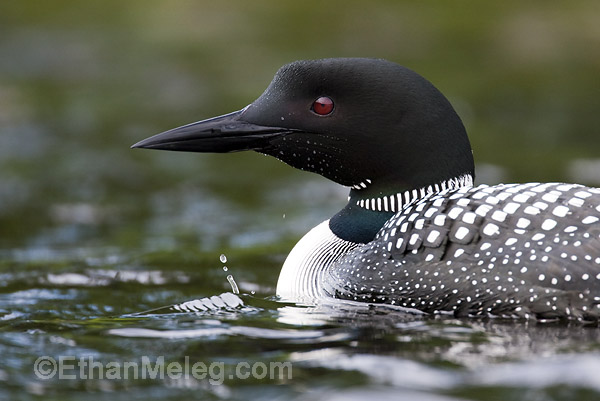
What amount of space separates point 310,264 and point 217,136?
2.30 ft

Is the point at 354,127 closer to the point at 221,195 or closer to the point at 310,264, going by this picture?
the point at 310,264

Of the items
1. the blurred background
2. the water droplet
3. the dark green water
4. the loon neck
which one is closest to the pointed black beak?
the loon neck

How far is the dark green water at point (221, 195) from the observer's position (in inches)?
131

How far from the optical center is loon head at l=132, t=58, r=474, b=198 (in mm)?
4367

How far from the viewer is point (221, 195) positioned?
28.1ft

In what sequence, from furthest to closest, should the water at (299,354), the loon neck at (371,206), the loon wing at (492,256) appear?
the loon neck at (371,206)
the loon wing at (492,256)
the water at (299,354)

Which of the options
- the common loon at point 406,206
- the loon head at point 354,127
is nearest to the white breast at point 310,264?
the common loon at point 406,206

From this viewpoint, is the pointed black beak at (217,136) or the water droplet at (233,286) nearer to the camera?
the pointed black beak at (217,136)

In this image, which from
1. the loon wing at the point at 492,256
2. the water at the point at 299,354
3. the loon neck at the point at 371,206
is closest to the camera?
the water at the point at 299,354

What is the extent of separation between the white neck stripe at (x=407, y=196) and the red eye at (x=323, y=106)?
46 cm

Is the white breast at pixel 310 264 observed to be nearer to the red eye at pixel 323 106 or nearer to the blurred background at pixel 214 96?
the red eye at pixel 323 106

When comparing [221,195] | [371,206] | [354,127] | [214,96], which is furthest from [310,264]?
[214,96]

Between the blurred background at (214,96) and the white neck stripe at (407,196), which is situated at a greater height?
the blurred background at (214,96)

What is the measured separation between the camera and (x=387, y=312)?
403 cm
